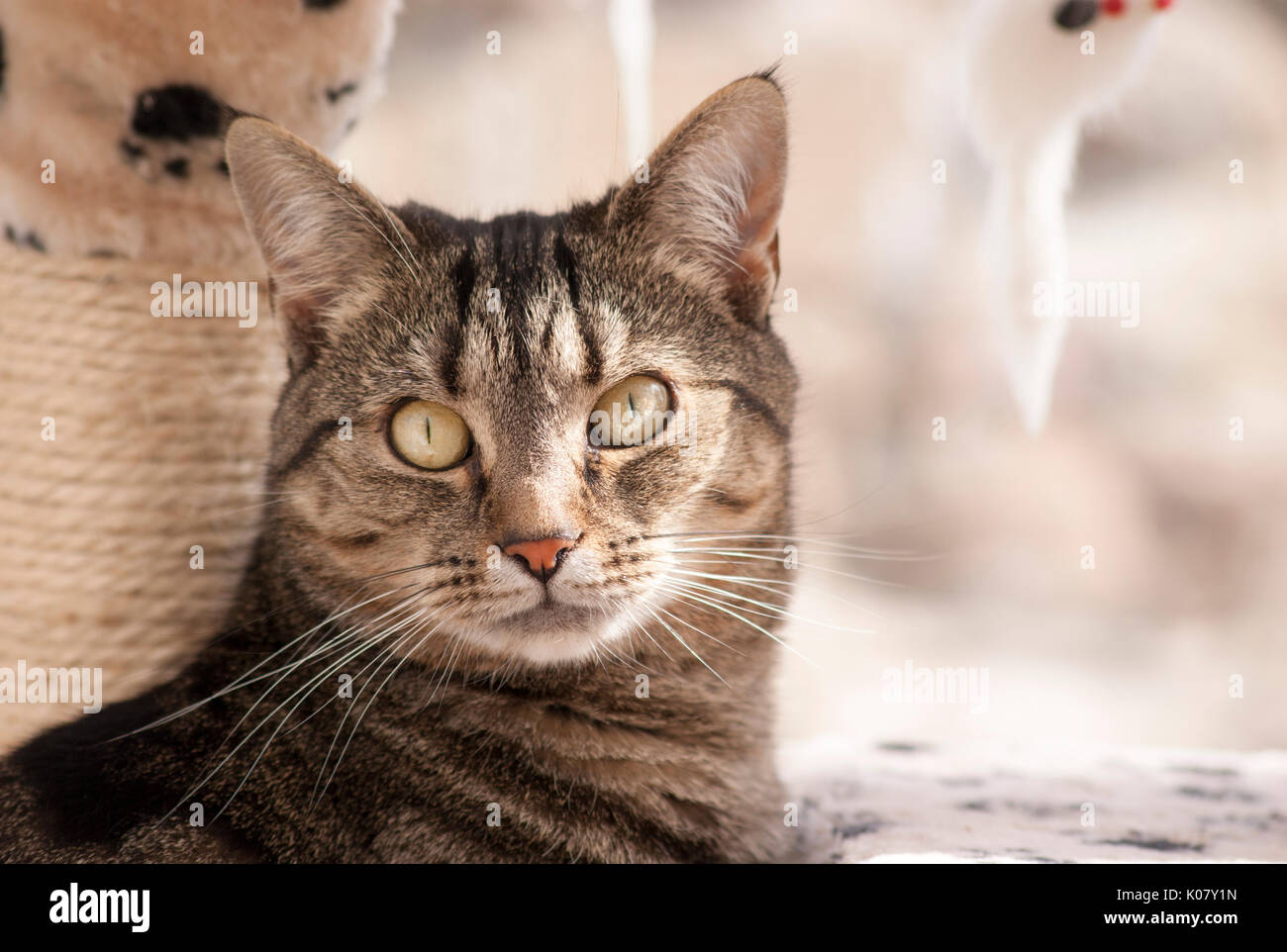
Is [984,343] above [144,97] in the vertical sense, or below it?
below

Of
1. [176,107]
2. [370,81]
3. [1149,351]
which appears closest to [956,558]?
[1149,351]

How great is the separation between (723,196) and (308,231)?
0.48m

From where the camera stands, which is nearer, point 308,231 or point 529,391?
point 529,391

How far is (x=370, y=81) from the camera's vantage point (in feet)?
4.69

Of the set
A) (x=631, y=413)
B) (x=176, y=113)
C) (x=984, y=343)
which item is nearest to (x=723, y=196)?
(x=631, y=413)

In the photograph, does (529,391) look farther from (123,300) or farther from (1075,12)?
(1075,12)

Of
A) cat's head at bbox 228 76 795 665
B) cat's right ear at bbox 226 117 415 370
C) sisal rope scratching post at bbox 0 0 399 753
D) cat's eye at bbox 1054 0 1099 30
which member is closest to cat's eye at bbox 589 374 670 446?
cat's head at bbox 228 76 795 665

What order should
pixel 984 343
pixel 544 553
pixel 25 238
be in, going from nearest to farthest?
pixel 544 553 → pixel 25 238 → pixel 984 343

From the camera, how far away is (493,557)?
103 cm

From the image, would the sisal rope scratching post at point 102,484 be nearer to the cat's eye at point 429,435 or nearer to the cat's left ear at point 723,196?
the cat's eye at point 429,435

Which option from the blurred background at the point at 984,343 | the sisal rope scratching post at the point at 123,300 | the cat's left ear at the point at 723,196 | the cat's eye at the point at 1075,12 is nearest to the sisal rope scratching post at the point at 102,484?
the sisal rope scratching post at the point at 123,300

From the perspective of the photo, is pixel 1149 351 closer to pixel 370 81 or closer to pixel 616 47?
pixel 616 47

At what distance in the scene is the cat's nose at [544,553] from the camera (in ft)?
3.31

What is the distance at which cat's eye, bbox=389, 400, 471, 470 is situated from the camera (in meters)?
1.12
